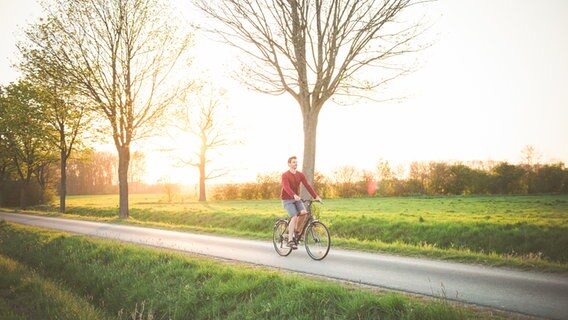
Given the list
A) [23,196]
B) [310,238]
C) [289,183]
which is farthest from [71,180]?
[310,238]

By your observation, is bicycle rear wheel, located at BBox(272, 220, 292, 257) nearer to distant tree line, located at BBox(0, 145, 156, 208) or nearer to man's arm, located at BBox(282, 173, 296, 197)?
man's arm, located at BBox(282, 173, 296, 197)

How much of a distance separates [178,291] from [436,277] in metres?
5.19

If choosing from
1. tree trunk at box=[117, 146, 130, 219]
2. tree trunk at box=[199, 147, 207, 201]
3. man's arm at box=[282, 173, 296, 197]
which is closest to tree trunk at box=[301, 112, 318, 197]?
man's arm at box=[282, 173, 296, 197]

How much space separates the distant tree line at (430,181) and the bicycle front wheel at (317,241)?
109ft

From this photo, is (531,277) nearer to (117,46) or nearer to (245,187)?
(117,46)

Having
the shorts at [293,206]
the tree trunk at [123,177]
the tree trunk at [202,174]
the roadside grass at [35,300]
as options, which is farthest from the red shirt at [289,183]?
the tree trunk at [202,174]

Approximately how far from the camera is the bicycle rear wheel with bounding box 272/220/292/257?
1005 cm

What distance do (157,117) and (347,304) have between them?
20.8m

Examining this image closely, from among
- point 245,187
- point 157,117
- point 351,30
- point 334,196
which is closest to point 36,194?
point 245,187

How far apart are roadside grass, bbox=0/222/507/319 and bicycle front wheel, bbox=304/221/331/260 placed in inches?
74.0

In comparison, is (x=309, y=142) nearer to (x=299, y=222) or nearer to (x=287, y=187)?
(x=287, y=187)

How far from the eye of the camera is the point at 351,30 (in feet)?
44.6

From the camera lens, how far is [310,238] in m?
9.77

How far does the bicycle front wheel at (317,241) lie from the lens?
360 inches
